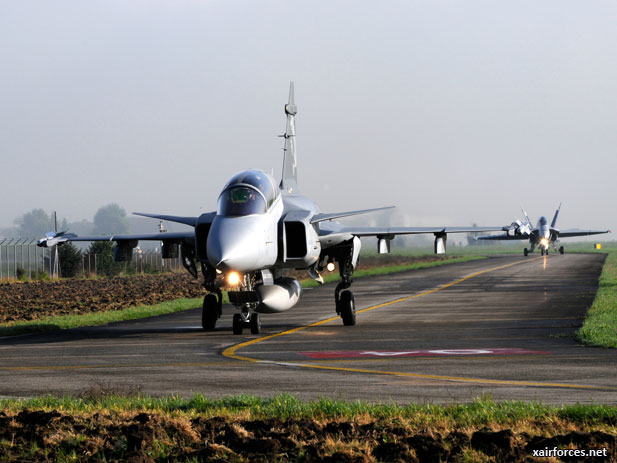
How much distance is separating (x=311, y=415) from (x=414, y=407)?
45.2 inches

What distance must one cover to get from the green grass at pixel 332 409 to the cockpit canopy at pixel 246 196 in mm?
9146

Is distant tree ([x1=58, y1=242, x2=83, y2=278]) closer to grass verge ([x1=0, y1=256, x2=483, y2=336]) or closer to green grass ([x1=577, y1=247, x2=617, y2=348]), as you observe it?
grass verge ([x1=0, y1=256, x2=483, y2=336])

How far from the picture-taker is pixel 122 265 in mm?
74875

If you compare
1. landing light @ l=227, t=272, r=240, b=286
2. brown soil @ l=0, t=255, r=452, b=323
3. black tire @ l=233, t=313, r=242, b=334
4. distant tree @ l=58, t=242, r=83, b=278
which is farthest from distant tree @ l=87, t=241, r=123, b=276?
landing light @ l=227, t=272, r=240, b=286

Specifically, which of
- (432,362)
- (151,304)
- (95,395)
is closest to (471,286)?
(151,304)

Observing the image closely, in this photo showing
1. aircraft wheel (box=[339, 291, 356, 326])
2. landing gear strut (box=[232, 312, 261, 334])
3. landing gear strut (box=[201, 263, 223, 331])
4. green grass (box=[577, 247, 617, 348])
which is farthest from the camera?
aircraft wheel (box=[339, 291, 356, 326])

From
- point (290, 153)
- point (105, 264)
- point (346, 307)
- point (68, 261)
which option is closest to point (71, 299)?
point (290, 153)

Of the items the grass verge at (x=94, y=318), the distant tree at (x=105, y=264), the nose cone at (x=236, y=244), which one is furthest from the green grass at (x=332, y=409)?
the distant tree at (x=105, y=264)

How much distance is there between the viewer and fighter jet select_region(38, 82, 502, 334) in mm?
19750

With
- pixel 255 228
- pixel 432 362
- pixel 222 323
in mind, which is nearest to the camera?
pixel 432 362

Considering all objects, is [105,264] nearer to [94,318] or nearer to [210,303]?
[94,318]

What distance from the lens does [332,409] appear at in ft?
32.6

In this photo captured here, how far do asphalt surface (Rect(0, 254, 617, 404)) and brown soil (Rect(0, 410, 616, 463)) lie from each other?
7.97 ft

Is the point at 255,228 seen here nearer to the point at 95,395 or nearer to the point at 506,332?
the point at 506,332
